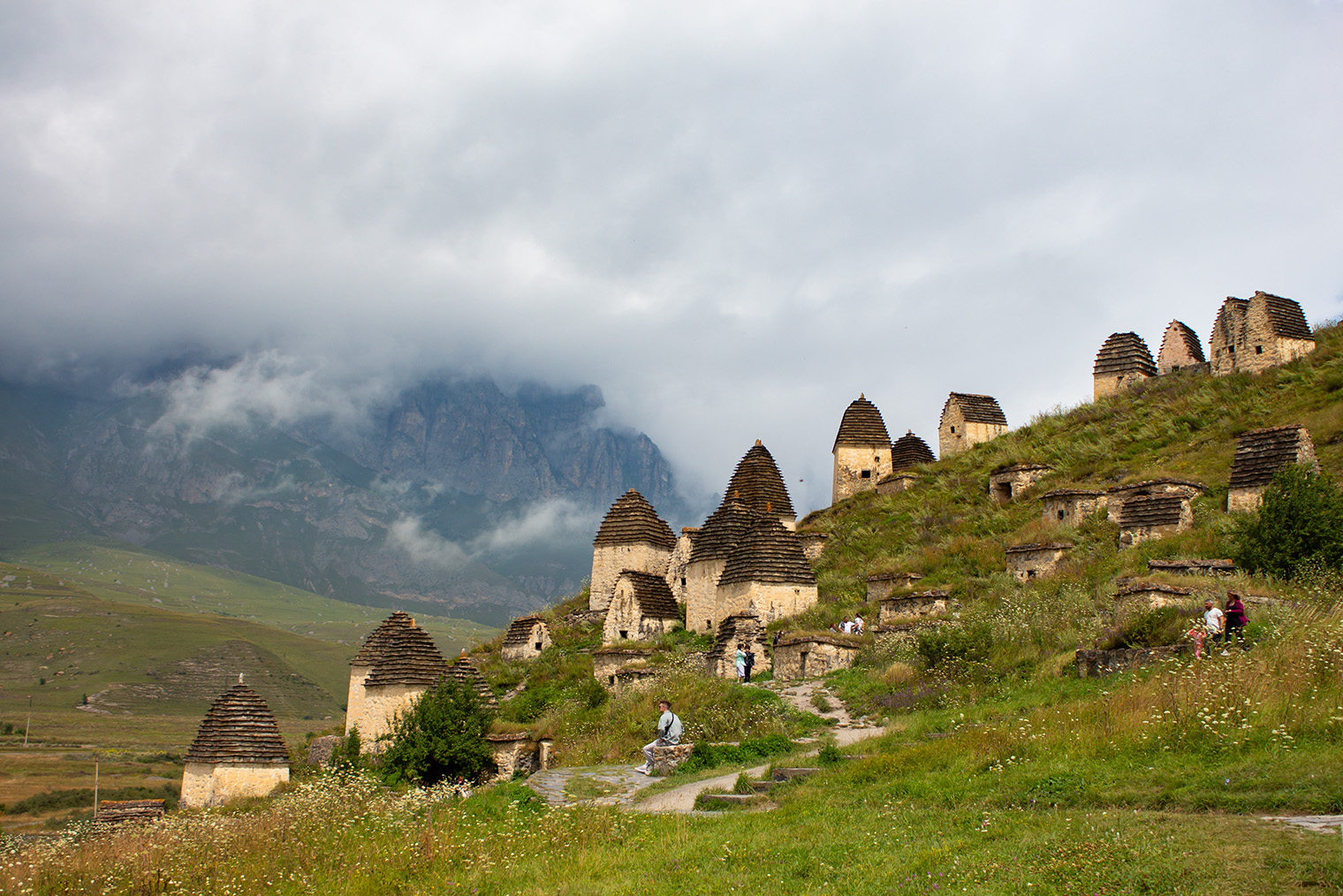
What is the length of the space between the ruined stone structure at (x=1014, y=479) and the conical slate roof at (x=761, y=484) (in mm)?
7744

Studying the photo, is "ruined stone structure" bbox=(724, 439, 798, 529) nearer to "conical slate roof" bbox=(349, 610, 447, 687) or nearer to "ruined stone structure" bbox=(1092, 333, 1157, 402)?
"conical slate roof" bbox=(349, 610, 447, 687)

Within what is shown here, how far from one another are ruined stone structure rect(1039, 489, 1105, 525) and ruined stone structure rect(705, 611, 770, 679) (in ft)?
35.7

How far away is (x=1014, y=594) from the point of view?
76.9ft

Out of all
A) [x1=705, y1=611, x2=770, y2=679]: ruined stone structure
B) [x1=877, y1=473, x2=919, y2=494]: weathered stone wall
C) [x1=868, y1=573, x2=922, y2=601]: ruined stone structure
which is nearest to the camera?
[x1=705, y1=611, x2=770, y2=679]: ruined stone structure

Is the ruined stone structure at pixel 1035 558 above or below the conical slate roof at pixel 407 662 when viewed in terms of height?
above

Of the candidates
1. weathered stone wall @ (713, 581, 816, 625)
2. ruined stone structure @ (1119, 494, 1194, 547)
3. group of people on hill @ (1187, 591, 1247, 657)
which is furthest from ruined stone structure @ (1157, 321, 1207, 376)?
group of people on hill @ (1187, 591, 1247, 657)

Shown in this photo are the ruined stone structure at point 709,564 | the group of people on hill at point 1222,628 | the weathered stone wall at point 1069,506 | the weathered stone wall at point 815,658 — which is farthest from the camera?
the ruined stone structure at point 709,564

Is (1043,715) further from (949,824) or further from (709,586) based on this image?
(709,586)

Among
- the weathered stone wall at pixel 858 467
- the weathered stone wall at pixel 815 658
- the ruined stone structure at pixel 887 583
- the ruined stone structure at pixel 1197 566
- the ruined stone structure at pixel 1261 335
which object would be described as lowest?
the weathered stone wall at pixel 815 658

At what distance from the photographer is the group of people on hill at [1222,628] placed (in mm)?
13602

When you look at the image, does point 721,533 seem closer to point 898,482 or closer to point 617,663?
point 617,663

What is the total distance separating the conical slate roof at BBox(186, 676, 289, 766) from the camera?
26.2 meters

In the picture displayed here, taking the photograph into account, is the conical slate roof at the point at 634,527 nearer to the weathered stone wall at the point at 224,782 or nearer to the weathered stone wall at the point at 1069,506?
the weathered stone wall at the point at 1069,506

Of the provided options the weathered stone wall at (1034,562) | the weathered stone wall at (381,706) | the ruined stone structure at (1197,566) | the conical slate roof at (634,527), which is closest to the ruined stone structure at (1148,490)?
the weathered stone wall at (1034,562)
